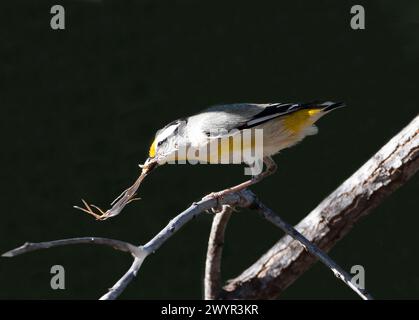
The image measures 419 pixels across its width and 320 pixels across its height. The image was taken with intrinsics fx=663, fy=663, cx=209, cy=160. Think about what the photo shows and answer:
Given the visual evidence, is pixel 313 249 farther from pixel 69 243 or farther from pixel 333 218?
pixel 69 243

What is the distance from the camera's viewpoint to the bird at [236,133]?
3.50m

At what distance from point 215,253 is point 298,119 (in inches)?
41.2

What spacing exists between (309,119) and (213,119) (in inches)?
21.1

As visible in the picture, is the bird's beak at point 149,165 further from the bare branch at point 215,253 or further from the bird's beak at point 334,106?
the bird's beak at point 334,106

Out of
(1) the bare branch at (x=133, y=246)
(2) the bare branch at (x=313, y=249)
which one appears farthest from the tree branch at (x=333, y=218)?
(1) the bare branch at (x=133, y=246)

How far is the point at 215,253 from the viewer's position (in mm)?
4121

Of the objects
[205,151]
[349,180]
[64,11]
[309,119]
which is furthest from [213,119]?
[64,11]

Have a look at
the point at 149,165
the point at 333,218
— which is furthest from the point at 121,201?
the point at 333,218

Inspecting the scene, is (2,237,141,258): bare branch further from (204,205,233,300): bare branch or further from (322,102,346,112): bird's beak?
(322,102,346,112): bird's beak

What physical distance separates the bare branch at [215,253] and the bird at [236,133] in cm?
36

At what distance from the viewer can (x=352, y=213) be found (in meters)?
4.18

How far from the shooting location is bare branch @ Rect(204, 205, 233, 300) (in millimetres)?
3939

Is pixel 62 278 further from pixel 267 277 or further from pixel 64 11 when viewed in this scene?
pixel 64 11
